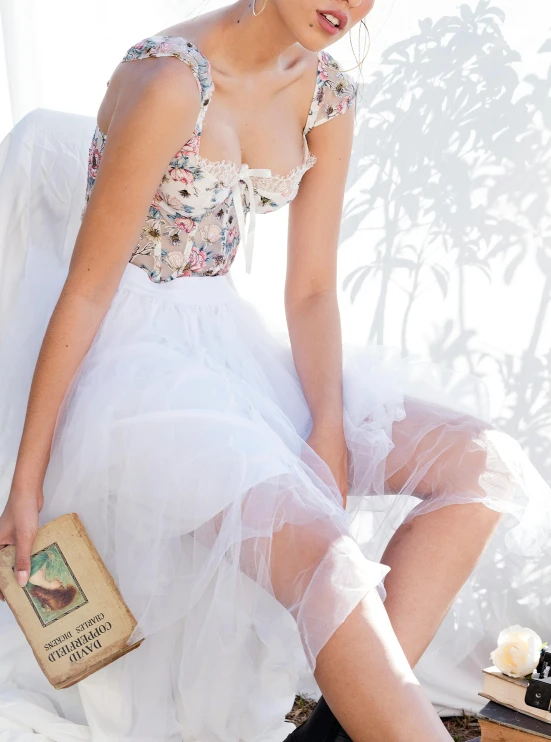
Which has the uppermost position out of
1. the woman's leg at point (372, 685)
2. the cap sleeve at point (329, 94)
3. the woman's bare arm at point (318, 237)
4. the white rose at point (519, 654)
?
the cap sleeve at point (329, 94)

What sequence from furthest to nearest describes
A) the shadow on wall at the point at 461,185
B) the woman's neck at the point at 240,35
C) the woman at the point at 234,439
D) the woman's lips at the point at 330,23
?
1. the shadow on wall at the point at 461,185
2. the woman's neck at the point at 240,35
3. the woman's lips at the point at 330,23
4. the woman at the point at 234,439

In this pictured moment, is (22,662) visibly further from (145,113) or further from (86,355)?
(145,113)

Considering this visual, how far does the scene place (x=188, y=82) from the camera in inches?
47.1

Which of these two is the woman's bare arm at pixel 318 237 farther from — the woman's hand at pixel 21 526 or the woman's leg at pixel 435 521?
the woman's hand at pixel 21 526

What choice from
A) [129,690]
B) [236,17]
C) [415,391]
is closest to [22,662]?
[129,690]

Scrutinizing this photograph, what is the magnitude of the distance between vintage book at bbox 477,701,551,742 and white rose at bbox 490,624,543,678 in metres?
0.06

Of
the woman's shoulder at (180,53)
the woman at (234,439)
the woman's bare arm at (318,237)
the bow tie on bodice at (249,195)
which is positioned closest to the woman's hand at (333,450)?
the woman at (234,439)

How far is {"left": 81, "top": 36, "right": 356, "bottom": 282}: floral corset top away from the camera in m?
1.24

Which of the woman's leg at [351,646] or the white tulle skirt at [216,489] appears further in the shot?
the white tulle skirt at [216,489]

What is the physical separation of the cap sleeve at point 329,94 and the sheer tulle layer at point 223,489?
0.34 meters

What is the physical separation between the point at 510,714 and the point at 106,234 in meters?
0.86

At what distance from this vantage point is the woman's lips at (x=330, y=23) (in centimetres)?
121

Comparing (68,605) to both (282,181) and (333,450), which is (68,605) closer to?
(333,450)

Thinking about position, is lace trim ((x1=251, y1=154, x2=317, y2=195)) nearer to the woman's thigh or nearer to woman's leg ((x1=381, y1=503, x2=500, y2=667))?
the woman's thigh
